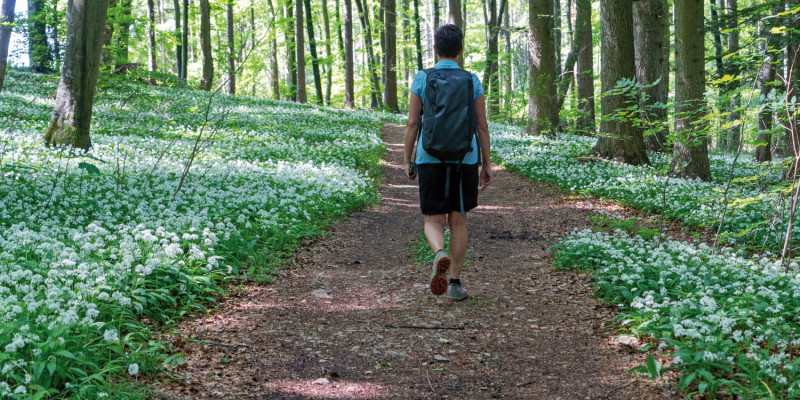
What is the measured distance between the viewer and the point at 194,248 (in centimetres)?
534

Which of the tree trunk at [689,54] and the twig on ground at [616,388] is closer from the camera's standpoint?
the twig on ground at [616,388]

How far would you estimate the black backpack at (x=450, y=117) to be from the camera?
15.0ft

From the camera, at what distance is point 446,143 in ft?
15.0

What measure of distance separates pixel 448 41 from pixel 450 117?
72 centimetres

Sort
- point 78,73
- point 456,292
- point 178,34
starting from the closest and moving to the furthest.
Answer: point 456,292
point 78,73
point 178,34

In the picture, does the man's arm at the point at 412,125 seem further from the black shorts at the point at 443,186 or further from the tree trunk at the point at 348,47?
the tree trunk at the point at 348,47

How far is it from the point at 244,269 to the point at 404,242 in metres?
2.80

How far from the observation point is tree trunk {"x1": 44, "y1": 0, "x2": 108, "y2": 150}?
377 inches

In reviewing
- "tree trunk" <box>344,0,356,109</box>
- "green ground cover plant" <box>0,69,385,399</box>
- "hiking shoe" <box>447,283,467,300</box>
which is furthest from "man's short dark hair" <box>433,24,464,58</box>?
"tree trunk" <box>344,0,356,109</box>

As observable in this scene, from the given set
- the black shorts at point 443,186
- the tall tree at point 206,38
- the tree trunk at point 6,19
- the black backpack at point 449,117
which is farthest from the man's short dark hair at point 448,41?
the tall tree at point 206,38

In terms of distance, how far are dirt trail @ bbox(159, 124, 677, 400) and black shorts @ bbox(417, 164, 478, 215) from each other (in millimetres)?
993

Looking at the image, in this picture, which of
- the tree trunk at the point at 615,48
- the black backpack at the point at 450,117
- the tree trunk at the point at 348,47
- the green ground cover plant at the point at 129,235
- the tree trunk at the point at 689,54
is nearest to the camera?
the green ground cover plant at the point at 129,235

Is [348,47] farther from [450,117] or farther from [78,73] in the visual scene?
[450,117]

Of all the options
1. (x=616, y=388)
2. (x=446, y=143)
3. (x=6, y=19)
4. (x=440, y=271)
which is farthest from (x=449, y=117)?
(x=6, y=19)
